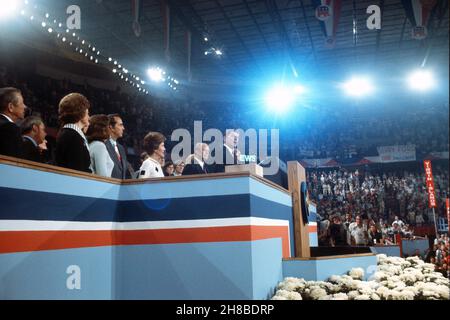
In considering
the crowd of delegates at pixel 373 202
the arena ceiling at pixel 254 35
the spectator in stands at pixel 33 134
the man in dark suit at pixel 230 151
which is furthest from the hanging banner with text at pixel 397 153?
the spectator in stands at pixel 33 134

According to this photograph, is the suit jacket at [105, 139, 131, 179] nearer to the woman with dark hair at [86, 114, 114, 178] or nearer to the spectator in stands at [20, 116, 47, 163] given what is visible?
the woman with dark hair at [86, 114, 114, 178]

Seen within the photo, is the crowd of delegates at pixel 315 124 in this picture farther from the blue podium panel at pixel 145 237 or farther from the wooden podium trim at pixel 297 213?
the blue podium panel at pixel 145 237

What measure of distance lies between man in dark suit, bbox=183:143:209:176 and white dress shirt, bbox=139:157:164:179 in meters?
0.28

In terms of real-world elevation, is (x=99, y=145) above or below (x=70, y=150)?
above

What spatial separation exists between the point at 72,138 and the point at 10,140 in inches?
15.5

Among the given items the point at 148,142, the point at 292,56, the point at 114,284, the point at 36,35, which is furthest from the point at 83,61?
the point at 114,284

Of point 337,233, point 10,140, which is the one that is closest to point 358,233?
point 337,233

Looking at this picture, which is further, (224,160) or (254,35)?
(254,35)

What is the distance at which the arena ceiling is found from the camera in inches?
432

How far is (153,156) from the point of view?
11.4ft

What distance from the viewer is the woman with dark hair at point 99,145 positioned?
2.95 m

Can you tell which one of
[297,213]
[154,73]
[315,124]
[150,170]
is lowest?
[297,213]

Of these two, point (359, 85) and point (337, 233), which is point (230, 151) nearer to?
point (337, 233)
